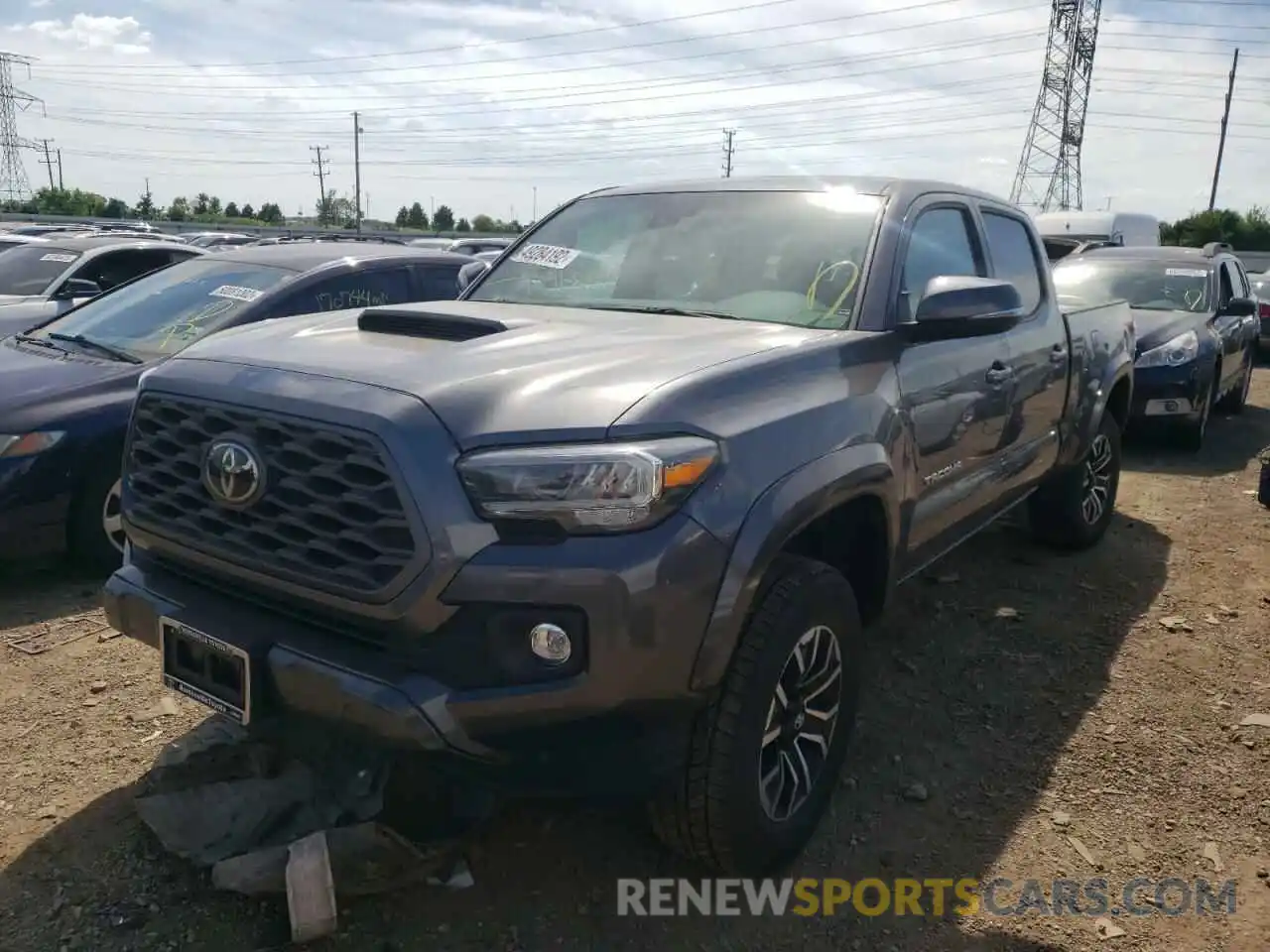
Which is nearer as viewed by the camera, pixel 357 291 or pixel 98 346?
pixel 98 346

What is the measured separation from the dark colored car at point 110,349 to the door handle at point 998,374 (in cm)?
329

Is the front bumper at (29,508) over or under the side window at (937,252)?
under

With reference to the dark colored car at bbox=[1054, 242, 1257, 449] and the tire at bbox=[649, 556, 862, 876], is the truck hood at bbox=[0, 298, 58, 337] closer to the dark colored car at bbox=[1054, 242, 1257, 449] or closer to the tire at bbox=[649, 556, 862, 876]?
the tire at bbox=[649, 556, 862, 876]

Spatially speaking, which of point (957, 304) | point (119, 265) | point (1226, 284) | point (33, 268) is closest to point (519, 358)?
point (957, 304)

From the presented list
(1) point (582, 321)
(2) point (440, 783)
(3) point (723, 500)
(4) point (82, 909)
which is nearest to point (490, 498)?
(3) point (723, 500)

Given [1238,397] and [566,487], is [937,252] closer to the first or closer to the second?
[566,487]

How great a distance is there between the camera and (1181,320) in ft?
28.3

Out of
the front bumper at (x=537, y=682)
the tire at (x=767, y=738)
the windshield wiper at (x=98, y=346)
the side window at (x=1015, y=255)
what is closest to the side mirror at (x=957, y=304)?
the tire at (x=767, y=738)

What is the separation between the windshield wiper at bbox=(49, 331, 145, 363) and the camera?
4.84m

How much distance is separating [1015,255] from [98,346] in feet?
14.1

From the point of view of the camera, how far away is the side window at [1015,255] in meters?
4.25

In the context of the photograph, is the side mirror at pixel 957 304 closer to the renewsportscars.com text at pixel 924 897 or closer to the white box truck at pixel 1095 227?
the renewsportscars.com text at pixel 924 897

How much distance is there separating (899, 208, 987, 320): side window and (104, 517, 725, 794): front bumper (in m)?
1.55

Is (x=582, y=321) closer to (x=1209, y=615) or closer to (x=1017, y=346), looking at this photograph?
(x=1017, y=346)
